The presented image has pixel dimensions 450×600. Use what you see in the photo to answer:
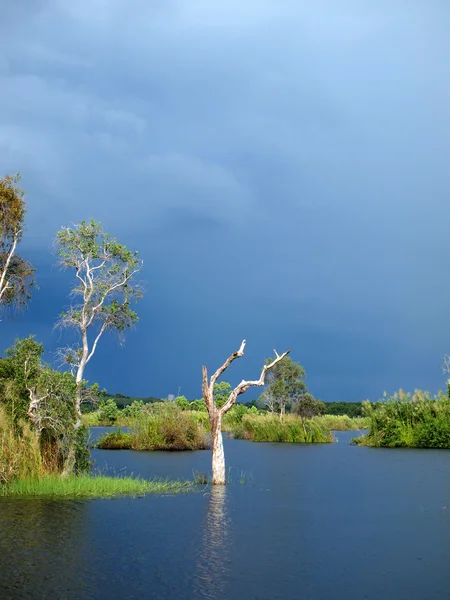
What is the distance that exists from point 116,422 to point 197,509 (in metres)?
60.4

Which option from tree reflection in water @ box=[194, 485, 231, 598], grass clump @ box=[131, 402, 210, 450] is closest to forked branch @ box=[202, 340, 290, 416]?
tree reflection in water @ box=[194, 485, 231, 598]

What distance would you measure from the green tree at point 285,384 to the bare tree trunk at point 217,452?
4033 centimetres

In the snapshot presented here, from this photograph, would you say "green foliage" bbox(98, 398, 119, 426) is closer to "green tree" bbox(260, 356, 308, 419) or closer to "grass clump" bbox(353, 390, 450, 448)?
"green tree" bbox(260, 356, 308, 419)

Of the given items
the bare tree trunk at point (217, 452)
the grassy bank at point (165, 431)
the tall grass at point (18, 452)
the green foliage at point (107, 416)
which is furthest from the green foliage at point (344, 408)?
the tall grass at point (18, 452)

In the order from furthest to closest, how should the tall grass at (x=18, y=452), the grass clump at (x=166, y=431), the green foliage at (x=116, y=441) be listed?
the green foliage at (x=116, y=441) < the grass clump at (x=166, y=431) < the tall grass at (x=18, y=452)

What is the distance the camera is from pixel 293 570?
35.4 feet

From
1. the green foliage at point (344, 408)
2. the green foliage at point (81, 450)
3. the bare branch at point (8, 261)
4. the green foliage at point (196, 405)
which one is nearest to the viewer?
the green foliage at point (81, 450)

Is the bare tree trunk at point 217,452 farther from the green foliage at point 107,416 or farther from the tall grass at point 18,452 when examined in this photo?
the green foliage at point 107,416

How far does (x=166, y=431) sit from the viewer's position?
37094 millimetres

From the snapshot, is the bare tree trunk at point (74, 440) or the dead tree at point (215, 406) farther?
the dead tree at point (215, 406)

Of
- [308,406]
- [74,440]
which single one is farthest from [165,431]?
[74,440]

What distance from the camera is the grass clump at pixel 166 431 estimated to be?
37125 mm

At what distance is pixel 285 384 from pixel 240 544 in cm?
4999

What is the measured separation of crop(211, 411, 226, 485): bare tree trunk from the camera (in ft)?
70.8
